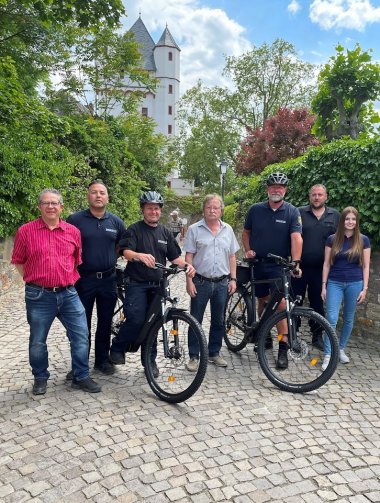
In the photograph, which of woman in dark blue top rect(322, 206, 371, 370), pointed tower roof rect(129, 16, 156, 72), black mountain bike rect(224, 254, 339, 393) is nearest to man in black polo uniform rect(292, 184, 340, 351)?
woman in dark blue top rect(322, 206, 371, 370)

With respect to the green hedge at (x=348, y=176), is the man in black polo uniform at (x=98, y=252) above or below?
below

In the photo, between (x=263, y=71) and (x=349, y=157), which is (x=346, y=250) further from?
(x=263, y=71)

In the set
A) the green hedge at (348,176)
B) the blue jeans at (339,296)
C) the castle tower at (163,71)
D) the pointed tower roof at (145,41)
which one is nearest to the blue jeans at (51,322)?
the blue jeans at (339,296)

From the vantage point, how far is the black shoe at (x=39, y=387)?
12.7 feet

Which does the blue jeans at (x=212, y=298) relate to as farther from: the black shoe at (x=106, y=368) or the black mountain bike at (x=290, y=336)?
the black shoe at (x=106, y=368)

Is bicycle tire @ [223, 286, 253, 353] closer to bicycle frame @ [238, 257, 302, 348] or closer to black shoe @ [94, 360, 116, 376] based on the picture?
bicycle frame @ [238, 257, 302, 348]

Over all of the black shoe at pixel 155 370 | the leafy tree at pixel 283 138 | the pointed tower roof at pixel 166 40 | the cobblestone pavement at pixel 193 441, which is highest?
the pointed tower roof at pixel 166 40

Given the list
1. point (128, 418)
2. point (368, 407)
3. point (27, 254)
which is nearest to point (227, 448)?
point (128, 418)

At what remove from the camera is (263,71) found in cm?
3231

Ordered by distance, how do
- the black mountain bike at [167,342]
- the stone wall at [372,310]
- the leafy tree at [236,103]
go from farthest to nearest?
1. the leafy tree at [236,103]
2. the stone wall at [372,310]
3. the black mountain bike at [167,342]

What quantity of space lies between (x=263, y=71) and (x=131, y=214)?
22.0m

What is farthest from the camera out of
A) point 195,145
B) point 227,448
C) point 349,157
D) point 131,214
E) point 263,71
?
point 195,145

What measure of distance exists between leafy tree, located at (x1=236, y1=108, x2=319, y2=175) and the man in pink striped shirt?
60.5ft

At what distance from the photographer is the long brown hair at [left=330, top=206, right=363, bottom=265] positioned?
15.1 feet
